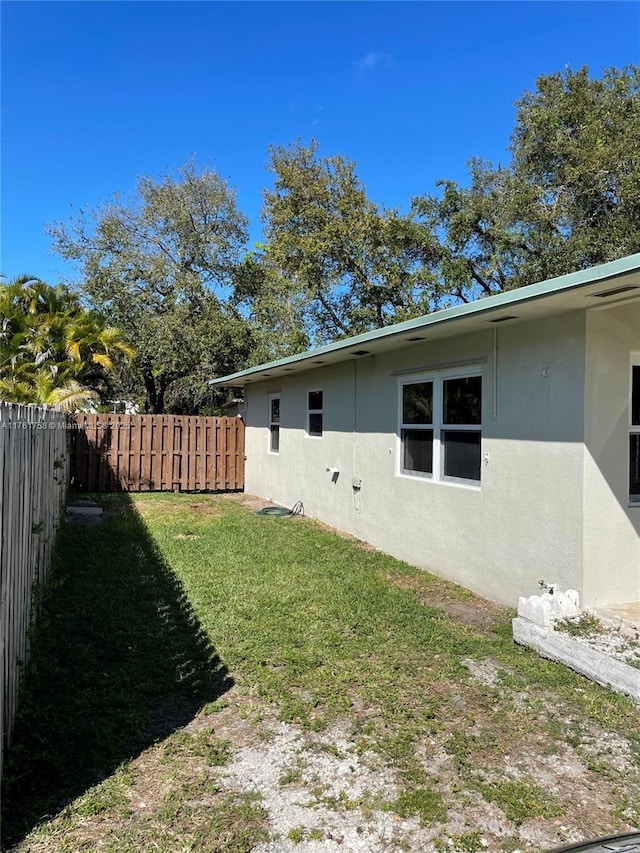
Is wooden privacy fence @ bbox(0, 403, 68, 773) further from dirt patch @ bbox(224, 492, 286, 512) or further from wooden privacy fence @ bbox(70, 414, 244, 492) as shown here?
wooden privacy fence @ bbox(70, 414, 244, 492)

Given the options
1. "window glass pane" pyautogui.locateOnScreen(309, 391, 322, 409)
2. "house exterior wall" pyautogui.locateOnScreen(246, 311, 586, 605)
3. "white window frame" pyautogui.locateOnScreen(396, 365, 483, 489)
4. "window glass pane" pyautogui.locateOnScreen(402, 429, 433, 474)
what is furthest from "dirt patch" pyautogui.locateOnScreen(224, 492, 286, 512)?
"white window frame" pyautogui.locateOnScreen(396, 365, 483, 489)

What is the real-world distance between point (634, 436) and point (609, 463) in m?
0.37

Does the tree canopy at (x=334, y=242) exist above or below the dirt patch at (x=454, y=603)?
above

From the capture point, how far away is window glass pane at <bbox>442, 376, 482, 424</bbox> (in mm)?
6016

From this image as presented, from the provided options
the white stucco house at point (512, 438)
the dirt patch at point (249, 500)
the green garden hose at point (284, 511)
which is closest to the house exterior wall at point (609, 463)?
the white stucco house at point (512, 438)

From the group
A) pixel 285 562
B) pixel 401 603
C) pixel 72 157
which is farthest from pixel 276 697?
pixel 72 157

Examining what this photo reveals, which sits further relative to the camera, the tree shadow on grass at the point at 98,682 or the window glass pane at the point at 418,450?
the window glass pane at the point at 418,450

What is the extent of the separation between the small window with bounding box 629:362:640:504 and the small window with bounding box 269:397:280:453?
8771 mm

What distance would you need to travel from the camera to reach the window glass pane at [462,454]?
6.02 m

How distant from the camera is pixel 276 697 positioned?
3547mm

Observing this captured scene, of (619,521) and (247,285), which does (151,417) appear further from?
(619,521)

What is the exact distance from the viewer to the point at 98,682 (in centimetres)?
363

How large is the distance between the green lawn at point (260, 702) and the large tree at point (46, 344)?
6.98 meters

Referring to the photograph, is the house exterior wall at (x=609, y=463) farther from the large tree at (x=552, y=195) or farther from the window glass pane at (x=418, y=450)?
the large tree at (x=552, y=195)
